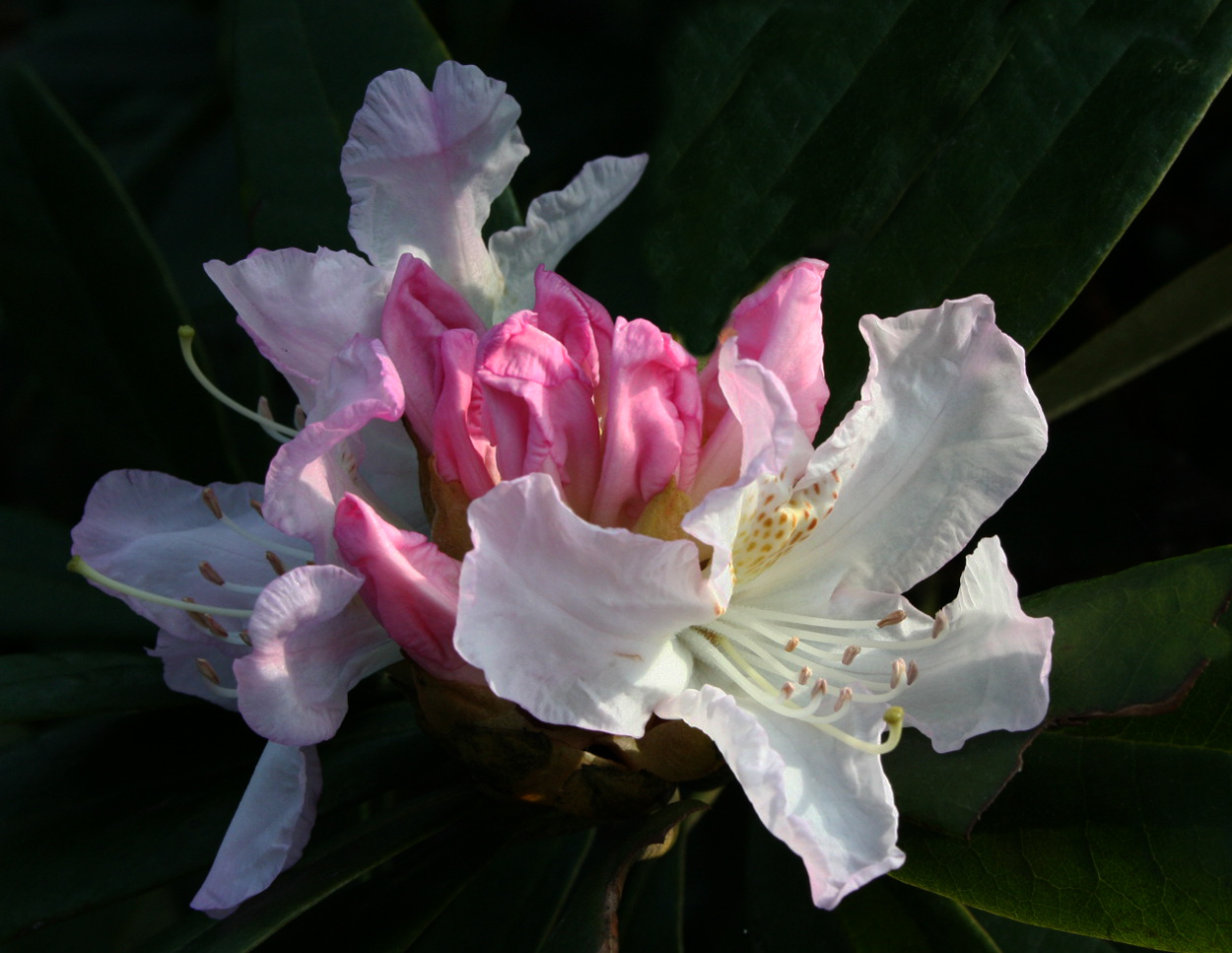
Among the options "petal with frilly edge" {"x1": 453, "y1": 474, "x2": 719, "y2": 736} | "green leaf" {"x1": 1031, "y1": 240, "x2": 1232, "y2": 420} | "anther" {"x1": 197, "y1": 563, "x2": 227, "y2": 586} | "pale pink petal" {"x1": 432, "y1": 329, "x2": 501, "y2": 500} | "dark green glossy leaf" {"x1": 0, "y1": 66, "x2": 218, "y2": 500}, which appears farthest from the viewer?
"dark green glossy leaf" {"x1": 0, "y1": 66, "x2": 218, "y2": 500}

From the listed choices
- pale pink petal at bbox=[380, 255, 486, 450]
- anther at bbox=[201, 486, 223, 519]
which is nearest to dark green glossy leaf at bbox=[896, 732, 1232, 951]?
pale pink petal at bbox=[380, 255, 486, 450]

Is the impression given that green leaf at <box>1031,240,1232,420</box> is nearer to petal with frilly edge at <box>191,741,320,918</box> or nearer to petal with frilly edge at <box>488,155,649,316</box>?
petal with frilly edge at <box>488,155,649,316</box>

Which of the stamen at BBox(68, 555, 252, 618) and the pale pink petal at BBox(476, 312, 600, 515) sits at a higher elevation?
the pale pink petal at BBox(476, 312, 600, 515)

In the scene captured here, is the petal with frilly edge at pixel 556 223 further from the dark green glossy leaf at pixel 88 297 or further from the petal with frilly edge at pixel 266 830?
the dark green glossy leaf at pixel 88 297

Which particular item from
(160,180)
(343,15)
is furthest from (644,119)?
(160,180)

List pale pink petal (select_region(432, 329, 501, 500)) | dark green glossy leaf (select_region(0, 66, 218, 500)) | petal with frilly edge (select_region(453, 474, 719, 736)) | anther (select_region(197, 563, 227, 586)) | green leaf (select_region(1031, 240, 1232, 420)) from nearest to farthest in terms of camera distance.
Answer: petal with frilly edge (select_region(453, 474, 719, 736)) → pale pink petal (select_region(432, 329, 501, 500)) → anther (select_region(197, 563, 227, 586)) → green leaf (select_region(1031, 240, 1232, 420)) → dark green glossy leaf (select_region(0, 66, 218, 500))

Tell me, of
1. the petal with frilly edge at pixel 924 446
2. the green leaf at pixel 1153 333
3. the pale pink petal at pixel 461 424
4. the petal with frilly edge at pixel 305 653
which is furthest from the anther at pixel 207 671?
the green leaf at pixel 1153 333

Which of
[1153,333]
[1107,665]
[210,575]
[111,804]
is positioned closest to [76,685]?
[111,804]

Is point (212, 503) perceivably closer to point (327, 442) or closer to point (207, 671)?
point (207, 671)
